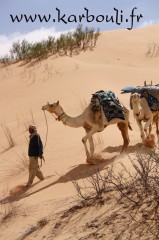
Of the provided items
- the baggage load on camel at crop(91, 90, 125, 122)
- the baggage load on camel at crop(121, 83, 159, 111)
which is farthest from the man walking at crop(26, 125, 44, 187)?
the baggage load on camel at crop(121, 83, 159, 111)

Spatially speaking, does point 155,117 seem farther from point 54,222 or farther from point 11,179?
point 54,222

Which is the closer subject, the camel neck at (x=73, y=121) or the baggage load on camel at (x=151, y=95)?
the camel neck at (x=73, y=121)

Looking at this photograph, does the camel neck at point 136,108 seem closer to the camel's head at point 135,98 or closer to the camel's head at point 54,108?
the camel's head at point 135,98

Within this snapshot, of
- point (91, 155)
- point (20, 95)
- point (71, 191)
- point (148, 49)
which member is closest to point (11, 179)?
point (91, 155)

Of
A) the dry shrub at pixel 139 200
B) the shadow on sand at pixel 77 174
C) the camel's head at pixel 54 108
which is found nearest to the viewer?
the dry shrub at pixel 139 200

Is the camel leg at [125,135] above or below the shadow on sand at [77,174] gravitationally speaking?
above

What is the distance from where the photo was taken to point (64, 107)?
18.1 meters

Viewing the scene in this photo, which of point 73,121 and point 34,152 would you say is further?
point 73,121

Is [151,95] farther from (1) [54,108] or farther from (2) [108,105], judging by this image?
(1) [54,108]

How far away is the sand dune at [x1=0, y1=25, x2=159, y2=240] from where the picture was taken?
26.2ft

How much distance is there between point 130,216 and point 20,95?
17214mm

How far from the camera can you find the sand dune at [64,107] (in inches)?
315

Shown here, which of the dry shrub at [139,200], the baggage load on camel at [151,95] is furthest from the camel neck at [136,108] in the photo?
the dry shrub at [139,200]

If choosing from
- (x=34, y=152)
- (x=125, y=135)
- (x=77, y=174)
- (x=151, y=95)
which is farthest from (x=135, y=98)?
(x=34, y=152)
